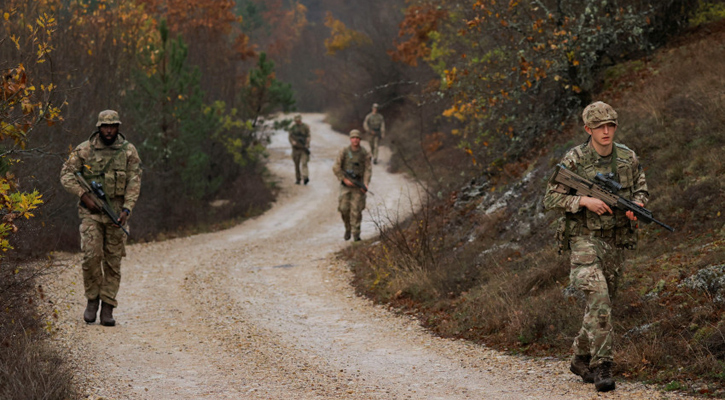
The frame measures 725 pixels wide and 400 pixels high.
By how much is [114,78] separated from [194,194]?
5050mm

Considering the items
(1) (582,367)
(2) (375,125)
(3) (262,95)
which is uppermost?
(3) (262,95)

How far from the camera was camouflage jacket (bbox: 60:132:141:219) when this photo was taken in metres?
8.02

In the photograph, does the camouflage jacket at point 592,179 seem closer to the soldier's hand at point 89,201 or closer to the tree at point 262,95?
the soldier's hand at point 89,201

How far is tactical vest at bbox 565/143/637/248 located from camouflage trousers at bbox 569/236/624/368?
0.07m

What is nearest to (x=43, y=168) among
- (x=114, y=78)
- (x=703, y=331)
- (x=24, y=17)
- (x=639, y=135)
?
(x=24, y=17)

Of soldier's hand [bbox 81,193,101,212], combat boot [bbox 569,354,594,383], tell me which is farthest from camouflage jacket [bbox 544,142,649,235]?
soldier's hand [bbox 81,193,101,212]

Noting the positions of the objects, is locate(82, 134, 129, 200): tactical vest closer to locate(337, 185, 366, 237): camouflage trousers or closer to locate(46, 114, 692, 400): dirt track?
locate(46, 114, 692, 400): dirt track

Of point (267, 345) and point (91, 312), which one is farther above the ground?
point (91, 312)

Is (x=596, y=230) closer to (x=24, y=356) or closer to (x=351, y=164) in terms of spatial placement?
(x=24, y=356)

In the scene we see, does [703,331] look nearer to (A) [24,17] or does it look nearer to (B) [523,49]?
(B) [523,49]

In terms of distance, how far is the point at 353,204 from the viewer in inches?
565

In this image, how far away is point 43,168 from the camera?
41.0ft

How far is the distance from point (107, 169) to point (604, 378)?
544 centimetres

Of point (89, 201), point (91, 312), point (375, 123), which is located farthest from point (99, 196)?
point (375, 123)
